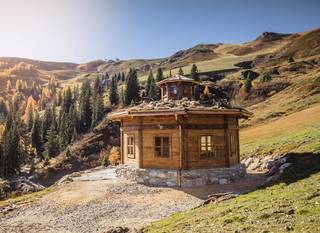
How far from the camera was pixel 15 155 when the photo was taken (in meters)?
83.5

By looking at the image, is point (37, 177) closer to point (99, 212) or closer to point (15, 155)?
point (15, 155)

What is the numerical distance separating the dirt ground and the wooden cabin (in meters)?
2.05

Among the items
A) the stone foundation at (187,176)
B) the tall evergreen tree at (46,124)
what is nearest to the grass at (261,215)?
the stone foundation at (187,176)

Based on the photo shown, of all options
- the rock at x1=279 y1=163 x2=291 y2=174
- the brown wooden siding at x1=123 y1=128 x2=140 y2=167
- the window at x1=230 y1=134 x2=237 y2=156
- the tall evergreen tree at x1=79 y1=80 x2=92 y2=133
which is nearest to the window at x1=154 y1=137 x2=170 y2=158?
the brown wooden siding at x1=123 y1=128 x2=140 y2=167

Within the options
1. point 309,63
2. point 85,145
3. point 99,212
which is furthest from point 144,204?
point 309,63

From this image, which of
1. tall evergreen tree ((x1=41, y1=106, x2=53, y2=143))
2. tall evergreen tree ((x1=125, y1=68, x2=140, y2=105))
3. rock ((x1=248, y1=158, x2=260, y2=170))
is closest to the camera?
rock ((x1=248, y1=158, x2=260, y2=170))

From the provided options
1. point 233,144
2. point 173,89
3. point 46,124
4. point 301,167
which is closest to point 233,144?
point 233,144

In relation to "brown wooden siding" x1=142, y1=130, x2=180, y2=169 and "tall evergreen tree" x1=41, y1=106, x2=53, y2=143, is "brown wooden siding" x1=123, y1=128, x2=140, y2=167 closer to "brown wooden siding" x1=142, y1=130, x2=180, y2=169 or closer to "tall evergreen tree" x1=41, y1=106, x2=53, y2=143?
"brown wooden siding" x1=142, y1=130, x2=180, y2=169

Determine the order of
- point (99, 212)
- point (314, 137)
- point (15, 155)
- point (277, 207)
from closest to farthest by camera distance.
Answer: point (277, 207)
point (99, 212)
point (314, 137)
point (15, 155)

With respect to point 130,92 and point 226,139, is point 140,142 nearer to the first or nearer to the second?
point 226,139

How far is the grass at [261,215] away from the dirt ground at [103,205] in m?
2.30

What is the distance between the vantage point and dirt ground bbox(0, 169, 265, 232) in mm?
15523

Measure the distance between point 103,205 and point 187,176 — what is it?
6.48 m

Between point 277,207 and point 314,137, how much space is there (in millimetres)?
18262
